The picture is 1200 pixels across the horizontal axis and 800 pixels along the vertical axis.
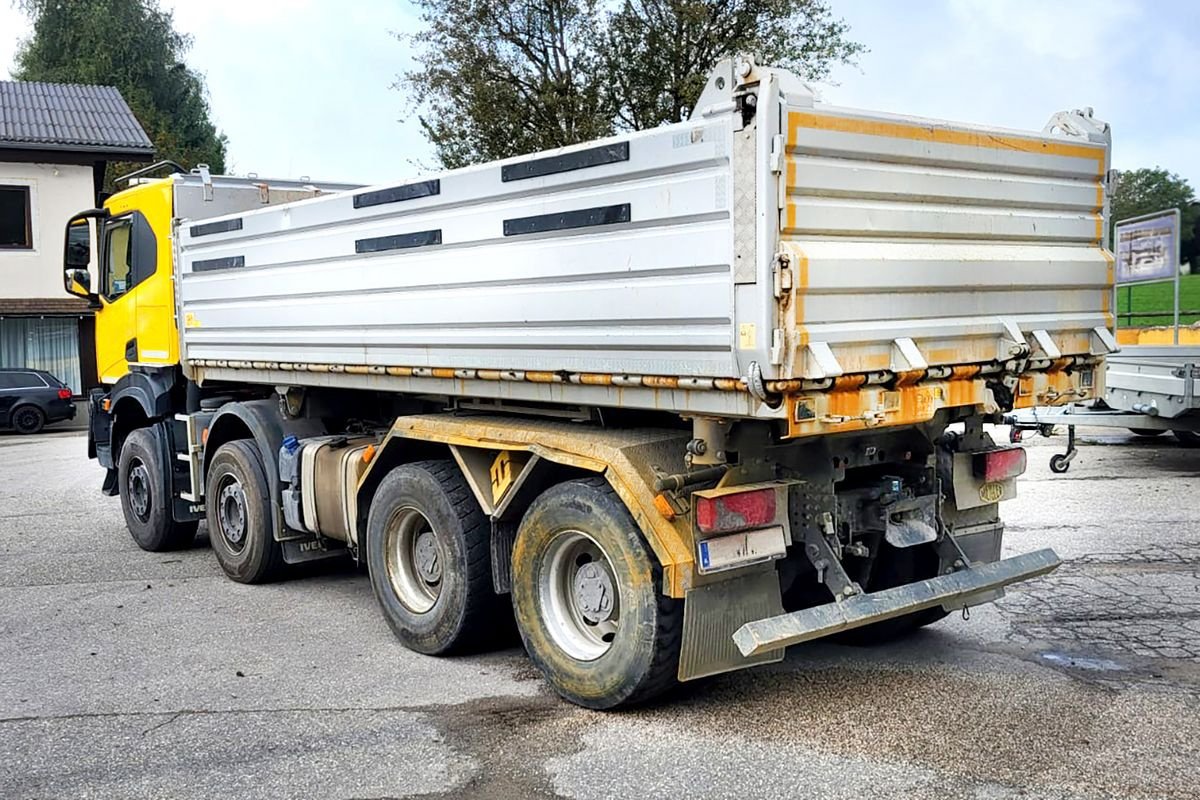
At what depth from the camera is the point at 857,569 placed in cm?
602

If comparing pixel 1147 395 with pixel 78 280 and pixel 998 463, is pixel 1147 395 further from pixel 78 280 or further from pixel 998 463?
pixel 78 280

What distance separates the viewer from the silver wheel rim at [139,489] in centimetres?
979

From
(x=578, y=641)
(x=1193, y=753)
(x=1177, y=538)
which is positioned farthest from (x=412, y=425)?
(x=1177, y=538)

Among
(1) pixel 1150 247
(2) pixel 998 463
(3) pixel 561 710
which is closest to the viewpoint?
(3) pixel 561 710

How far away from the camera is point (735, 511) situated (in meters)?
4.99

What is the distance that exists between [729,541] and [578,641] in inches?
39.9

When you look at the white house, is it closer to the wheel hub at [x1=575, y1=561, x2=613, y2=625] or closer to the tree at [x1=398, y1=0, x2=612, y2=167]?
the tree at [x1=398, y1=0, x2=612, y2=167]

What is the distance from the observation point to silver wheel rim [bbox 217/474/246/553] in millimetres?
8438

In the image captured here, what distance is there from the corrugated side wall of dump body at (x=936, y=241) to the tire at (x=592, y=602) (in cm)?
116

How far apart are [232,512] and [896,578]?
15.9ft

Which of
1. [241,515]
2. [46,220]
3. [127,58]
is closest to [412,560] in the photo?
[241,515]

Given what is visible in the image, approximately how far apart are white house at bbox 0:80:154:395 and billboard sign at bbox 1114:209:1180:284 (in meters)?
21.4

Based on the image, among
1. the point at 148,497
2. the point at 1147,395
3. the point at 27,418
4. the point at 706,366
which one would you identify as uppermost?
the point at 706,366

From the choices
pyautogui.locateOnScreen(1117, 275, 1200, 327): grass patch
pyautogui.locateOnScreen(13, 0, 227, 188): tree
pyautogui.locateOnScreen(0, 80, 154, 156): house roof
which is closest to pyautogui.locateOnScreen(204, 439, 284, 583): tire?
pyautogui.locateOnScreen(0, 80, 154, 156): house roof
